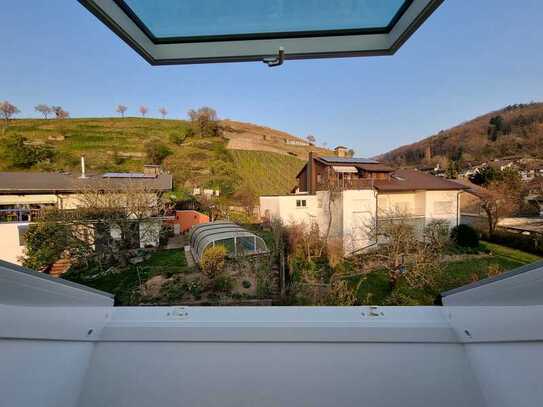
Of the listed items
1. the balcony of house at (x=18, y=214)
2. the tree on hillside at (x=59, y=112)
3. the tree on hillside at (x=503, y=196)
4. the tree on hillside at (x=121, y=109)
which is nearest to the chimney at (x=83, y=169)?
the tree on hillside at (x=59, y=112)

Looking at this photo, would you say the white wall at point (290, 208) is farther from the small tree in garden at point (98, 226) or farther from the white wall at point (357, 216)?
the small tree in garden at point (98, 226)

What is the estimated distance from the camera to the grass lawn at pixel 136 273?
1388 millimetres

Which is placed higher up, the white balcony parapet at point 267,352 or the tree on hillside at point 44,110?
the tree on hillside at point 44,110

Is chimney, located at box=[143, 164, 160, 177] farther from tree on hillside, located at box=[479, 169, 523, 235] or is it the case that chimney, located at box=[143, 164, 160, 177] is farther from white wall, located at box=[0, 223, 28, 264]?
tree on hillside, located at box=[479, 169, 523, 235]

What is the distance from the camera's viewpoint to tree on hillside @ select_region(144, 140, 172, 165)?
287cm

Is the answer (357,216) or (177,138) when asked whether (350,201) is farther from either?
(177,138)

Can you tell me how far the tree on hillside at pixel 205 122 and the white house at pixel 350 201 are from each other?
1.21m

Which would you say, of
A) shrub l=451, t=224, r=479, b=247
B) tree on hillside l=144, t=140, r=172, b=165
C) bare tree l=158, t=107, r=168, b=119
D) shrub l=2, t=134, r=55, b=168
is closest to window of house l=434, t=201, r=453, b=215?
shrub l=451, t=224, r=479, b=247

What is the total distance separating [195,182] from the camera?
3006 millimetres

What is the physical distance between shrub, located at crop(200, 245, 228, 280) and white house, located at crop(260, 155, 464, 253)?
3.38 feet

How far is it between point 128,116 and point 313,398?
2906mm

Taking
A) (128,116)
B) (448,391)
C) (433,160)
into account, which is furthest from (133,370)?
(128,116)

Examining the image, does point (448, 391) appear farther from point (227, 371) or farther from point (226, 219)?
point (226, 219)

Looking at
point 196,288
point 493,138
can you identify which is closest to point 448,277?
point 493,138
